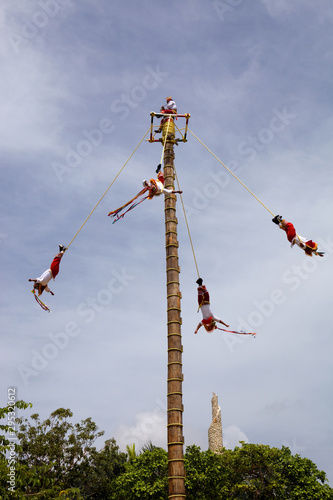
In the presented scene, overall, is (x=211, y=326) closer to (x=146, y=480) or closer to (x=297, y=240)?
(x=297, y=240)

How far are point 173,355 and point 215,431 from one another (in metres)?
22.7

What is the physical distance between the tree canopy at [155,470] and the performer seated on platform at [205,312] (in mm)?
9632

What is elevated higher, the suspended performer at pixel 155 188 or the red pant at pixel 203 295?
the suspended performer at pixel 155 188

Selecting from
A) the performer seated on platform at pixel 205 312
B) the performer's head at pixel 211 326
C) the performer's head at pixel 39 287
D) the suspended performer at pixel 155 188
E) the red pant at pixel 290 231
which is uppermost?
the suspended performer at pixel 155 188

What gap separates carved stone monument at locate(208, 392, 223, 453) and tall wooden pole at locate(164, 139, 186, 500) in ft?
72.0

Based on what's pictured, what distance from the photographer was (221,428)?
31594 millimetres

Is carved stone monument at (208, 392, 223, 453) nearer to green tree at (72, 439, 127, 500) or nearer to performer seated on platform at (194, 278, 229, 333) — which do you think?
green tree at (72, 439, 127, 500)

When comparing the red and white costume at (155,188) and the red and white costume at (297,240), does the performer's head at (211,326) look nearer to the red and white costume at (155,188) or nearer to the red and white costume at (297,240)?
the red and white costume at (297,240)

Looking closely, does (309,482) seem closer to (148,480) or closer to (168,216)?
(148,480)

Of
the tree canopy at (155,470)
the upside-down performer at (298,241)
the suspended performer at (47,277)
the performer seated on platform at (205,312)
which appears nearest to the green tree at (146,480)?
the tree canopy at (155,470)

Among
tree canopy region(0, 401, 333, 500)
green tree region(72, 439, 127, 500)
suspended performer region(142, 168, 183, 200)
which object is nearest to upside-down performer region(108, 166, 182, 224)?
suspended performer region(142, 168, 183, 200)

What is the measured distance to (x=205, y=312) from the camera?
477 inches

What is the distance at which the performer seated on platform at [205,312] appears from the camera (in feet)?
39.6

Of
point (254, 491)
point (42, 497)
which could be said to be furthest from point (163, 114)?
point (254, 491)
